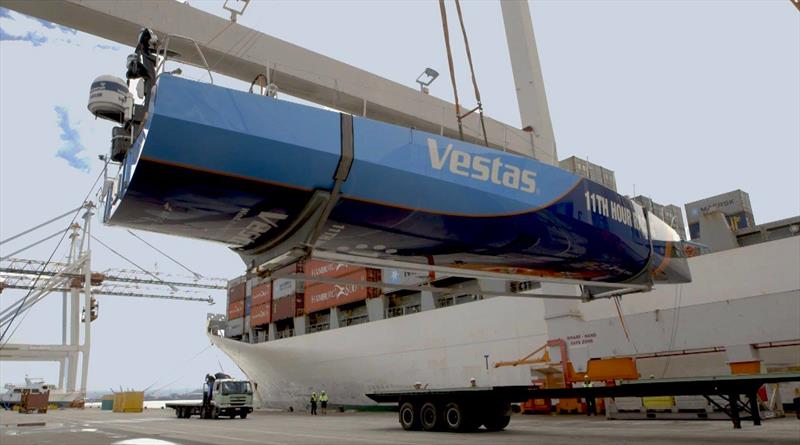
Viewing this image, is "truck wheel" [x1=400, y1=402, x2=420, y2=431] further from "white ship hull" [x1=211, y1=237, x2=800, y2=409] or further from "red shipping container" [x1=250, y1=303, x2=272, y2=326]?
"red shipping container" [x1=250, y1=303, x2=272, y2=326]

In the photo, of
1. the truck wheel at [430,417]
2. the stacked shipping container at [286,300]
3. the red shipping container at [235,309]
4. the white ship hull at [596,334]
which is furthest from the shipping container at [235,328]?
the truck wheel at [430,417]

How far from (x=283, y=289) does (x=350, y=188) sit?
2767 centimetres

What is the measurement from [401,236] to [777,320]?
10.4m

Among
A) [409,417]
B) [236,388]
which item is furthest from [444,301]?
[409,417]

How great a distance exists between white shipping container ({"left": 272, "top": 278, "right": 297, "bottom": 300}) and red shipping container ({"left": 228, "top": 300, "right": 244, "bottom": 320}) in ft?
18.3

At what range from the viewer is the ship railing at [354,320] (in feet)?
89.1

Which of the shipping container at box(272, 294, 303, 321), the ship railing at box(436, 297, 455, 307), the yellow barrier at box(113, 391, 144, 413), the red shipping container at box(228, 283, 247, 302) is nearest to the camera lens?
the ship railing at box(436, 297, 455, 307)

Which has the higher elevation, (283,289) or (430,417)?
(283,289)

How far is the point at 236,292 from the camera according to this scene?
37.8 m

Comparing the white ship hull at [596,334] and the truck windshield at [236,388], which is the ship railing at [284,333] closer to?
the white ship hull at [596,334]

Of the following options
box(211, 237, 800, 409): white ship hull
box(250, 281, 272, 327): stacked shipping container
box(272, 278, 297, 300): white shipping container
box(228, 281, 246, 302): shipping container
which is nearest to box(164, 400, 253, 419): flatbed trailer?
box(211, 237, 800, 409): white ship hull

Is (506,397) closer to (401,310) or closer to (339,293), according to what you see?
(401,310)

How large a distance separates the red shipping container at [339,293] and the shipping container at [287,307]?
0.75 metres

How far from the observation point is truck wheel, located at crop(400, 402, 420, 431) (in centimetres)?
1149
